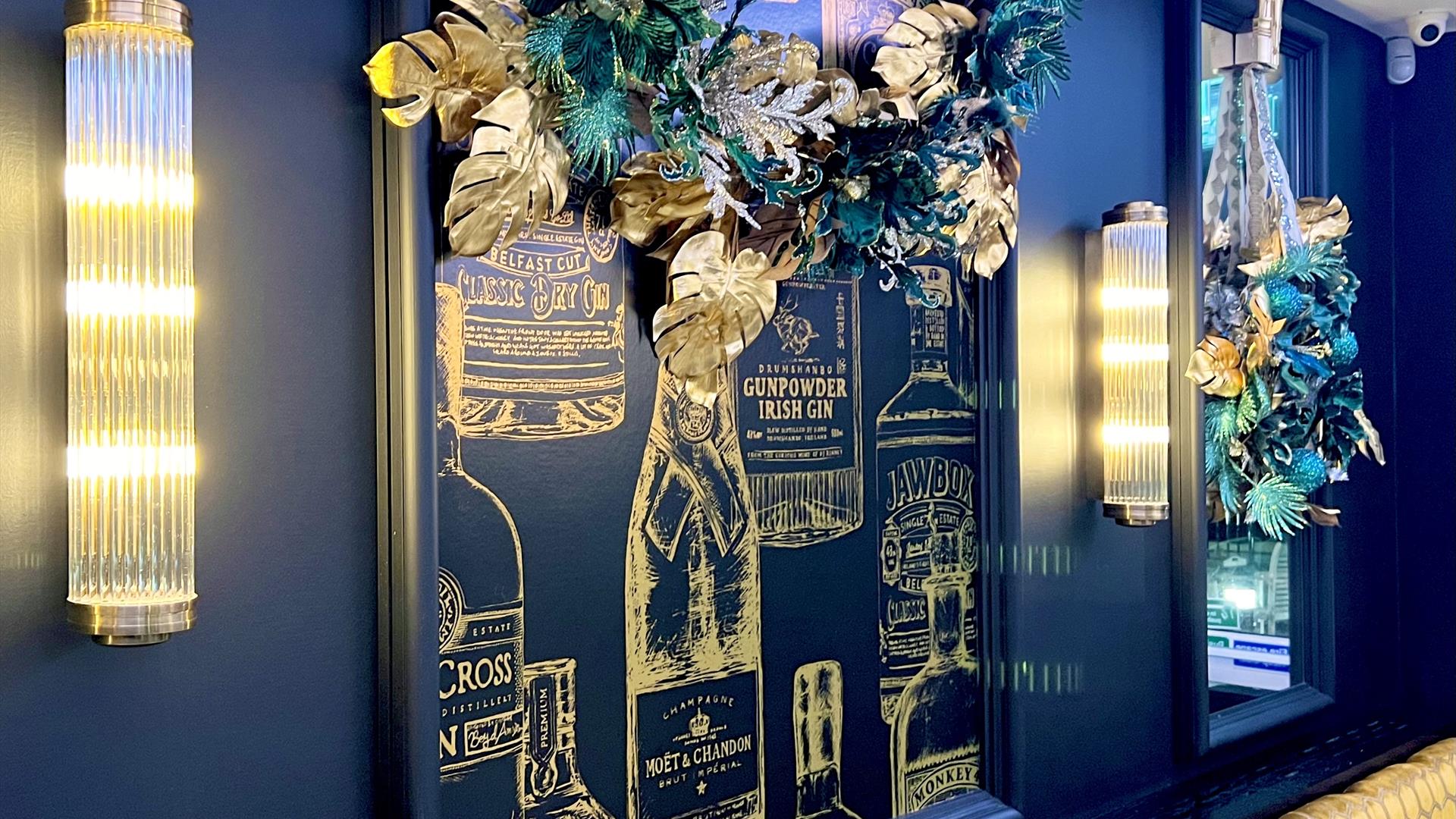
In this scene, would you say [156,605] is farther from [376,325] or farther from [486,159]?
[486,159]

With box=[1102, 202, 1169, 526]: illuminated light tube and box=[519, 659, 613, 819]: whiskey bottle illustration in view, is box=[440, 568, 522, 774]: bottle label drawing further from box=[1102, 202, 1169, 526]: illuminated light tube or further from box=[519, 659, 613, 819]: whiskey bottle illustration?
box=[1102, 202, 1169, 526]: illuminated light tube

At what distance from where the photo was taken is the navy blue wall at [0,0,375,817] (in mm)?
1019

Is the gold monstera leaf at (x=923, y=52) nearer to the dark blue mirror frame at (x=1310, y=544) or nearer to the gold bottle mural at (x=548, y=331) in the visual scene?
the gold bottle mural at (x=548, y=331)

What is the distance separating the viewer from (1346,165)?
288cm

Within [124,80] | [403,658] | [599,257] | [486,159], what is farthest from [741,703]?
[124,80]

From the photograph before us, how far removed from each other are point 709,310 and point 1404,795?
5.87 feet

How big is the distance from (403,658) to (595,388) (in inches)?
15.2

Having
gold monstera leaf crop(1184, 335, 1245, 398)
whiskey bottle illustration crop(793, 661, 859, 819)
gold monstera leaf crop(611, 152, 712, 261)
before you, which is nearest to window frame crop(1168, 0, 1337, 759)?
gold monstera leaf crop(1184, 335, 1245, 398)

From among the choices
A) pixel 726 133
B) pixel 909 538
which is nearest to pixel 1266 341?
pixel 909 538

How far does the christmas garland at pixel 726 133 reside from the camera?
1246mm

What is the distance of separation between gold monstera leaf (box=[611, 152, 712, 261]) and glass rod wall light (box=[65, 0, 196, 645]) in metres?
0.53

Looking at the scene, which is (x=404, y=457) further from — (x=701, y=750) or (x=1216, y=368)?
(x=1216, y=368)

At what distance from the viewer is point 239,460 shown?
3.76 ft

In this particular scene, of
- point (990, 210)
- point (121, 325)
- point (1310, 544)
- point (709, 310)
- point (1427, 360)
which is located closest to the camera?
point (121, 325)
